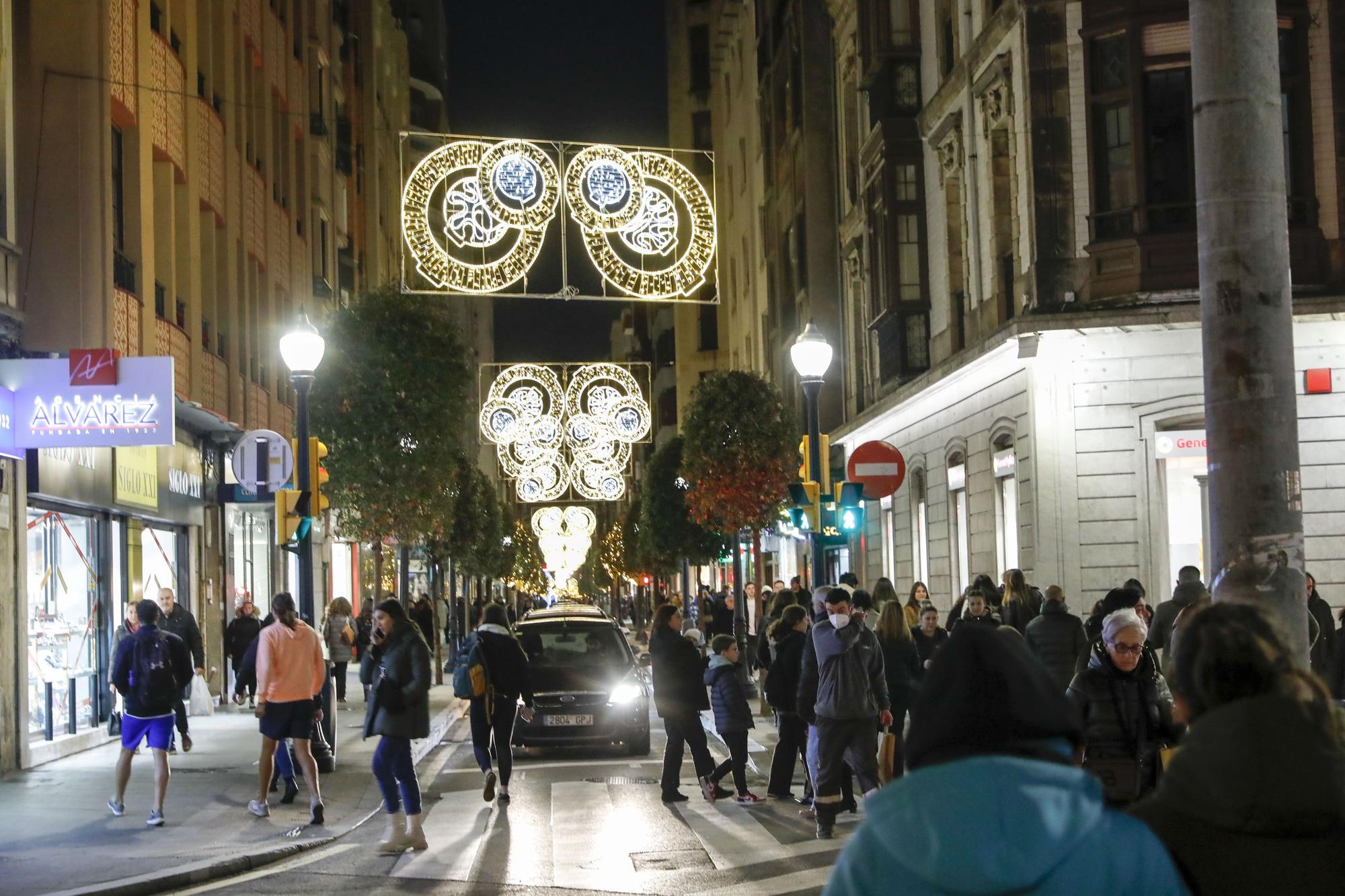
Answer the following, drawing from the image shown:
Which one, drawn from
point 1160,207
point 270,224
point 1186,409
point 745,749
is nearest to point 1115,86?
point 1160,207

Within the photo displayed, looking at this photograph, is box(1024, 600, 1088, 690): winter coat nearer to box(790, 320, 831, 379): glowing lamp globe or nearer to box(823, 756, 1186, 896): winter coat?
box(790, 320, 831, 379): glowing lamp globe

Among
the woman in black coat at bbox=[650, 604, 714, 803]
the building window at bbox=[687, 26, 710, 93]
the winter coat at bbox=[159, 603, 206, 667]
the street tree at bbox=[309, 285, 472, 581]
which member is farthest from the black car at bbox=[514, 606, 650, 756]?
the building window at bbox=[687, 26, 710, 93]

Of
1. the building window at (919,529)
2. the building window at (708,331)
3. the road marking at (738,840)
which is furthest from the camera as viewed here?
the building window at (708,331)

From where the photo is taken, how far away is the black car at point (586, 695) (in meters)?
20.0

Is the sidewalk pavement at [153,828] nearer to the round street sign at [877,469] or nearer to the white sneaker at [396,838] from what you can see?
the white sneaker at [396,838]

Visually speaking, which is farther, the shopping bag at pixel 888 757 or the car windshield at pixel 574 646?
the car windshield at pixel 574 646

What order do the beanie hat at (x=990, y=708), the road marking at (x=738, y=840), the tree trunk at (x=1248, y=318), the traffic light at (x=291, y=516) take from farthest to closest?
the traffic light at (x=291, y=516)
the road marking at (x=738, y=840)
the tree trunk at (x=1248, y=318)
the beanie hat at (x=990, y=708)

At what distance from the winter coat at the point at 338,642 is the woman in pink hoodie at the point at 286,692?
458 inches

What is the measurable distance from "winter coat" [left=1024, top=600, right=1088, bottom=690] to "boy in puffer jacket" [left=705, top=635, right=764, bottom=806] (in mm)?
2886

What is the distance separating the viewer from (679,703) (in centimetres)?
1561

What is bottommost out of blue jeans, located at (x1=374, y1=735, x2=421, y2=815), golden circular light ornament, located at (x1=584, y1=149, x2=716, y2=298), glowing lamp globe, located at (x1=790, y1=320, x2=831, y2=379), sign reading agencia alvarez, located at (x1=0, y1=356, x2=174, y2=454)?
blue jeans, located at (x1=374, y1=735, x2=421, y2=815)

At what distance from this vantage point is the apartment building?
20.5 m

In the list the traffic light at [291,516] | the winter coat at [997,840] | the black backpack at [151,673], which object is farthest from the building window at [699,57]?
the winter coat at [997,840]

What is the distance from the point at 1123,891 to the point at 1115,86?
71.9ft
